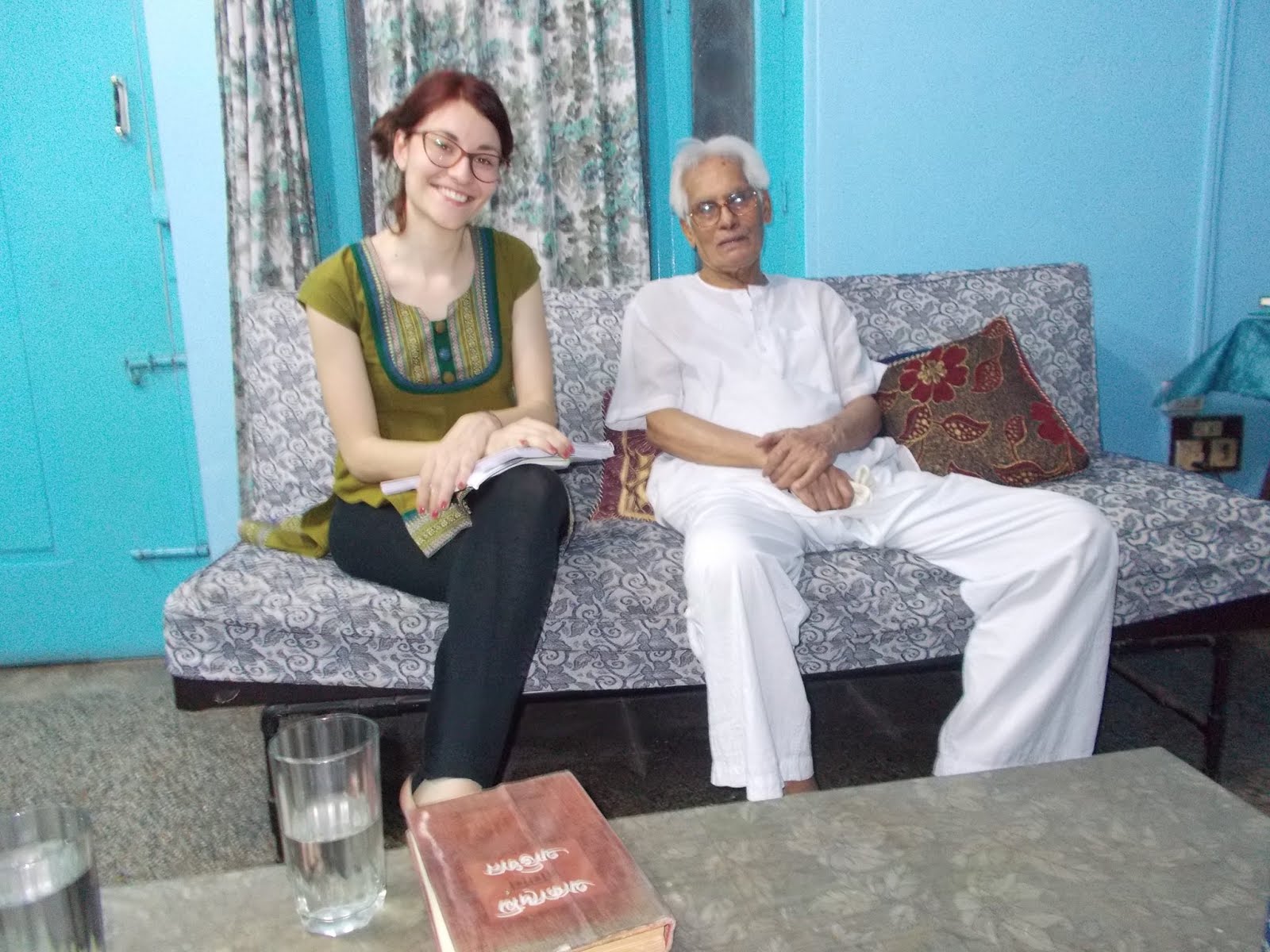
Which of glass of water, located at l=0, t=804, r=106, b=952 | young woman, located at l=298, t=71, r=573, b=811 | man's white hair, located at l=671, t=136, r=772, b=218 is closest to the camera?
glass of water, located at l=0, t=804, r=106, b=952

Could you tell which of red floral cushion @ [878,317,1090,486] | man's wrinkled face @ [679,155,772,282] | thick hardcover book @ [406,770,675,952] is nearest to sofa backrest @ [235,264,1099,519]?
red floral cushion @ [878,317,1090,486]

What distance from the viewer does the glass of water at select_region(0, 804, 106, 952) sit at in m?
0.63

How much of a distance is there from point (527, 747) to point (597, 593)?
0.62 m

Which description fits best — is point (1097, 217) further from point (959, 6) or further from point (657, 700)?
point (657, 700)

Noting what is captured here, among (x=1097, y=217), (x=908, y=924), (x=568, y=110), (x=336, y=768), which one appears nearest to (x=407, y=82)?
(x=568, y=110)

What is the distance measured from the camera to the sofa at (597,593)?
1.54 m

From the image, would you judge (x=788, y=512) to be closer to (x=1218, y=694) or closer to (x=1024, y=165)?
(x=1218, y=694)

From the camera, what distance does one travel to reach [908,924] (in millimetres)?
710

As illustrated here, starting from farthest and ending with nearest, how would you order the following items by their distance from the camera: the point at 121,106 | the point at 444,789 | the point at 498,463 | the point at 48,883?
the point at 121,106 → the point at 498,463 → the point at 444,789 → the point at 48,883

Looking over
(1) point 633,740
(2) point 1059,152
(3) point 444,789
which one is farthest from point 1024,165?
(3) point 444,789

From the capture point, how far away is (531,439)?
1.49 m

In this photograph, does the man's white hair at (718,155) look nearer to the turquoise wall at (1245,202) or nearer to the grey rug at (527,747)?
the grey rug at (527,747)

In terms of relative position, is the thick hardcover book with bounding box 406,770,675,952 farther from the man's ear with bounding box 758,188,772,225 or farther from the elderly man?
the man's ear with bounding box 758,188,772,225

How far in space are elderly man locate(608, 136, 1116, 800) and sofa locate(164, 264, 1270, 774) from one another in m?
0.08
